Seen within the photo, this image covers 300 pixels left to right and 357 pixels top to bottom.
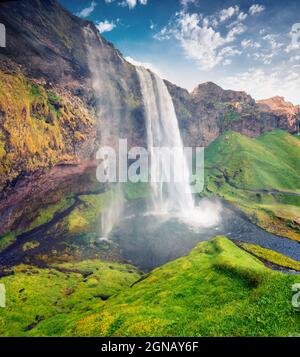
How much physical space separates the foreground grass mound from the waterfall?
2913 inches

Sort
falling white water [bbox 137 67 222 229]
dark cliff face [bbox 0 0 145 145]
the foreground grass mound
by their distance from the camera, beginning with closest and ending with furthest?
1. the foreground grass mound
2. dark cliff face [bbox 0 0 145 145]
3. falling white water [bbox 137 67 222 229]

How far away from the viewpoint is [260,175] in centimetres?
12525

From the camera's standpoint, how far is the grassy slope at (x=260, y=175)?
86.6 meters

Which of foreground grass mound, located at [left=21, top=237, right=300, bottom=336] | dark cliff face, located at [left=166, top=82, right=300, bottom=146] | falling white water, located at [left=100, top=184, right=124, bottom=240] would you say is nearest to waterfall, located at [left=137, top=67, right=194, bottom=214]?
falling white water, located at [left=100, top=184, right=124, bottom=240]

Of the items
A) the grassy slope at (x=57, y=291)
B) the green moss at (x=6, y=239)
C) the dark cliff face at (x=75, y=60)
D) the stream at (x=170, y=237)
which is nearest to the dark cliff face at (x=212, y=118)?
the dark cliff face at (x=75, y=60)

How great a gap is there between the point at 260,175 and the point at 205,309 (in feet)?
366

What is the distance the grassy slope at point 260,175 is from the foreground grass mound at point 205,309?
172 ft

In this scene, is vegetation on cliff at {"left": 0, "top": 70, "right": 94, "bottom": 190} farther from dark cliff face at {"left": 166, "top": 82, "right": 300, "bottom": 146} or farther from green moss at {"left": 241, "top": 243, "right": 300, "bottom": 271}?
dark cliff face at {"left": 166, "top": 82, "right": 300, "bottom": 146}

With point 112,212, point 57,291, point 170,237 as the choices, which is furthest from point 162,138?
point 57,291

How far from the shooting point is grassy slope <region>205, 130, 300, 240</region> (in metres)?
86.6

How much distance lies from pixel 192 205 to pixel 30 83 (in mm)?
64670

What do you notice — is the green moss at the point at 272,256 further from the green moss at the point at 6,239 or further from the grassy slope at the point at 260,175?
the green moss at the point at 6,239
